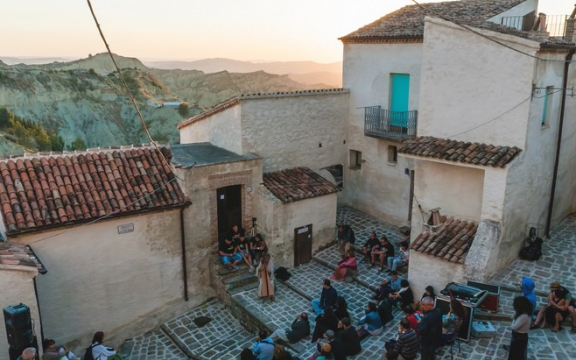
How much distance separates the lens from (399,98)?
18531mm

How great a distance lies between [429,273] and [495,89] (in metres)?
5.21

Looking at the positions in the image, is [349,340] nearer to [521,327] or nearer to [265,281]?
[521,327]

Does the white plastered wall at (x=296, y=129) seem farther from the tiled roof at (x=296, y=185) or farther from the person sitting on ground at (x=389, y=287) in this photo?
the person sitting on ground at (x=389, y=287)

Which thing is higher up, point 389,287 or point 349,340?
point 389,287

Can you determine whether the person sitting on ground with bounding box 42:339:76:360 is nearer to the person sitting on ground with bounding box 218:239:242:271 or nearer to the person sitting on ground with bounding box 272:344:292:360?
the person sitting on ground with bounding box 272:344:292:360

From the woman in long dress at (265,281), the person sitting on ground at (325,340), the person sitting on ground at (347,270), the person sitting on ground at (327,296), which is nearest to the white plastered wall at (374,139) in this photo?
the person sitting on ground at (347,270)

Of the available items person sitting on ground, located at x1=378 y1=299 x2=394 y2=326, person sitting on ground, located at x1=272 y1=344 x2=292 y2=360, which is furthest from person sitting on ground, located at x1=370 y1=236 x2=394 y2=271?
person sitting on ground, located at x1=272 y1=344 x2=292 y2=360

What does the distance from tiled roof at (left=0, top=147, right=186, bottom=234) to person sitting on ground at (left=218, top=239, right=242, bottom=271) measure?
239 cm

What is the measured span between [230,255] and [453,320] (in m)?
7.78

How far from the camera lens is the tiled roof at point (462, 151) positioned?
12.3 metres

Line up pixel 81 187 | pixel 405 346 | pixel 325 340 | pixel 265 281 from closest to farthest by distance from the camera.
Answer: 1. pixel 405 346
2. pixel 325 340
3. pixel 81 187
4. pixel 265 281

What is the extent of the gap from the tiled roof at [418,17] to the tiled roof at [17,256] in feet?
45.8

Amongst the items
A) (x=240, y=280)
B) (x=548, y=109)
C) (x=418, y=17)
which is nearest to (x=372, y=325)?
(x=240, y=280)

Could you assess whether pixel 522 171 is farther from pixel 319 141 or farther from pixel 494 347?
pixel 319 141
